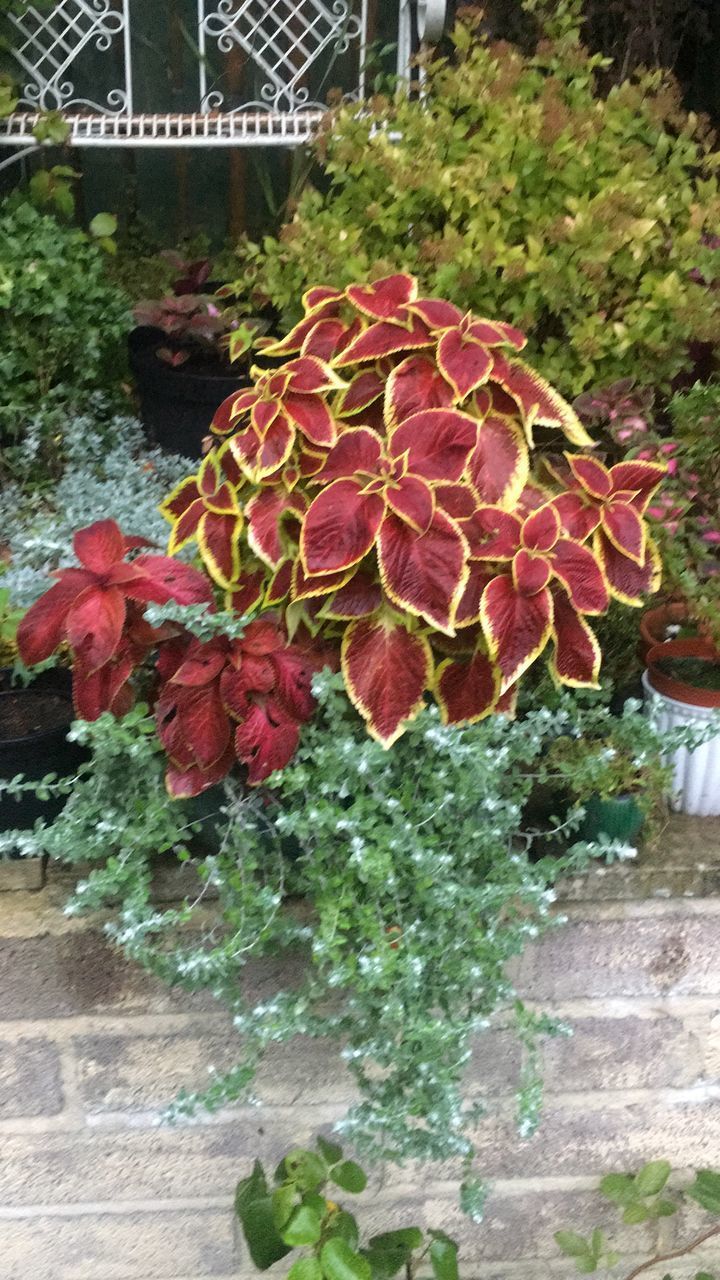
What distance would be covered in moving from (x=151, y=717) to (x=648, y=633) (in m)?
0.85

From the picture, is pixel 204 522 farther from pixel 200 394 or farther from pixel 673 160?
pixel 673 160

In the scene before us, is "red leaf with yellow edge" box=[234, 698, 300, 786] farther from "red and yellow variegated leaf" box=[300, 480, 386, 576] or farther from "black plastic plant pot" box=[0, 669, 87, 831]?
"black plastic plant pot" box=[0, 669, 87, 831]

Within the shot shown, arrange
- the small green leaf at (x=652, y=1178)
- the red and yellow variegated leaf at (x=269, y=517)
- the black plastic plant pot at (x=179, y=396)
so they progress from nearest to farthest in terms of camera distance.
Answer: the red and yellow variegated leaf at (x=269, y=517), the small green leaf at (x=652, y=1178), the black plastic plant pot at (x=179, y=396)

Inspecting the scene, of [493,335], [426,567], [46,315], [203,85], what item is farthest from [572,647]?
[203,85]

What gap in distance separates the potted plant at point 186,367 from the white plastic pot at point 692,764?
3.89ft

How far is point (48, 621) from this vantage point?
4.54ft

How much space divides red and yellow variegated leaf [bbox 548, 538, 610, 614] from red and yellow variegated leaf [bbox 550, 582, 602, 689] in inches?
1.1

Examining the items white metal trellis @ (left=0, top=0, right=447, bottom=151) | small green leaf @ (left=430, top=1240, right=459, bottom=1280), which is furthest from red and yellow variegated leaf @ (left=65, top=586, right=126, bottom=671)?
white metal trellis @ (left=0, top=0, right=447, bottom=151)

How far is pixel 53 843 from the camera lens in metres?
1.37

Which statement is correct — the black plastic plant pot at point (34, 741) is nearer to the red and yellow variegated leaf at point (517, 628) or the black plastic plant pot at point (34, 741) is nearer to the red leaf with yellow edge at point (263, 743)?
the red leaf with yellow edge at point (263, 743)

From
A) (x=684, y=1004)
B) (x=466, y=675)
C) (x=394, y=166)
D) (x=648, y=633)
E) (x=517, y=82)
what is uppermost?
(x=517, y=82)

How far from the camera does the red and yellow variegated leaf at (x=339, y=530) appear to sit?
134 centimetres

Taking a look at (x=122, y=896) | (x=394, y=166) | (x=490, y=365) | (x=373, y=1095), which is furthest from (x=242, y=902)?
(x=394, y=166)

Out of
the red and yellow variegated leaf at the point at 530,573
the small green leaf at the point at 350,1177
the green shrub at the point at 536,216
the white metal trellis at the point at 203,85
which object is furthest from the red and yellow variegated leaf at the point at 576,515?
the white metal trellis at the point at 203,85
